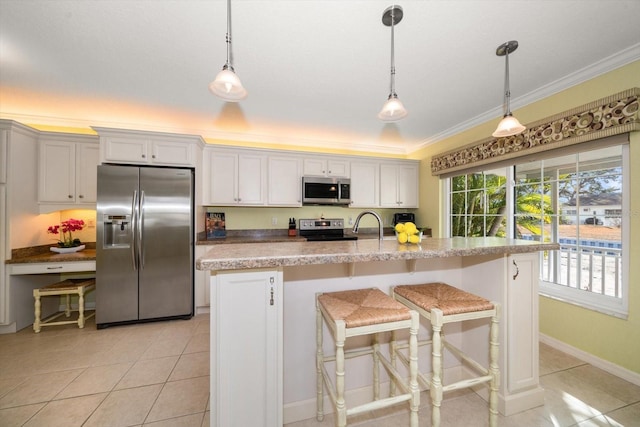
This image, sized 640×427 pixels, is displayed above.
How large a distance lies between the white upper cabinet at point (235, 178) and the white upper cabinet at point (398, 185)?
78.3 inches

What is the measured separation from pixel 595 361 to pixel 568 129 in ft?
6.51

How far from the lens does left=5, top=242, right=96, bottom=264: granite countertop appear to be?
8.71 ft

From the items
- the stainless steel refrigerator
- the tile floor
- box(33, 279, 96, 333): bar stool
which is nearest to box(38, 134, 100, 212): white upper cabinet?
the stainless steel refrigerator

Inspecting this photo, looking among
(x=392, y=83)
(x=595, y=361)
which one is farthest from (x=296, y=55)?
(x=595, y=361)

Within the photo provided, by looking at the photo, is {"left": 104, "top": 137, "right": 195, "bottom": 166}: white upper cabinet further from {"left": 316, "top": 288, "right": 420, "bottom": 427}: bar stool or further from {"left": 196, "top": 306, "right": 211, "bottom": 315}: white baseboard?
{"left": 316, "top": 288, "right": 420, "bottom": 427}: bar stool

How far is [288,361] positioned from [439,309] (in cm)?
94

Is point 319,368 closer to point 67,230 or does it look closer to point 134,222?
point 134,222

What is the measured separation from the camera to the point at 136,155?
2955 mm

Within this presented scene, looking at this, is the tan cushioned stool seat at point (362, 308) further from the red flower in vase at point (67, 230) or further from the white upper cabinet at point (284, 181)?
the red flower in vase at point (67, 230)

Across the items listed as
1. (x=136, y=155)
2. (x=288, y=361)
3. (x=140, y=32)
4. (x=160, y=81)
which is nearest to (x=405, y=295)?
(x=288, y=361)

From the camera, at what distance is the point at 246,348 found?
3.86 ft

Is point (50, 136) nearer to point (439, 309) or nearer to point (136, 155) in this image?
point (136, 155)

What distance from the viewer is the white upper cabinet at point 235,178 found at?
11.4 ft

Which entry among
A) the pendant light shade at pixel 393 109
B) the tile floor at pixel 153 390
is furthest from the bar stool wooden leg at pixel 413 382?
the pendant light shade at pixel 393 109
